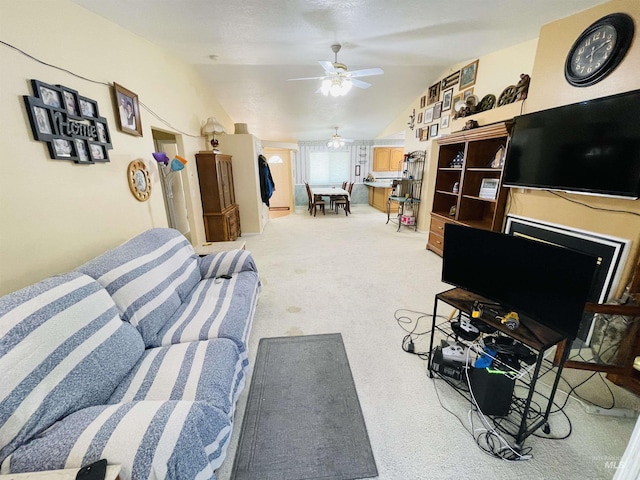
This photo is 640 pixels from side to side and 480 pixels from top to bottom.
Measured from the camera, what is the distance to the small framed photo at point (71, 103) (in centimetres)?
159

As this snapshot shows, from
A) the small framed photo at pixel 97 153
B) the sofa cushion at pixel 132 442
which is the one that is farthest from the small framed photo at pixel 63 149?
the sofa cushion at pixel 132 442

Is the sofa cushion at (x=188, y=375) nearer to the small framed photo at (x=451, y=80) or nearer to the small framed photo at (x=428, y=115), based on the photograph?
the small framed photo at (x=451, y=80)

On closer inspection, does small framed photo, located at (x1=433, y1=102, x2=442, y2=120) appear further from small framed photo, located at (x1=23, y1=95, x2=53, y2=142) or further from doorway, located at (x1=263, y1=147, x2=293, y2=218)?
small framed photo, located at (x1=23, y1=95, x2=53, y2=142)

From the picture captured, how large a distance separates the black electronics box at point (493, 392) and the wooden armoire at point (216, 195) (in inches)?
158

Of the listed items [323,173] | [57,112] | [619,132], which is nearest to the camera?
[57,112]

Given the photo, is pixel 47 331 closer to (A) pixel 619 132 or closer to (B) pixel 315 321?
(B) pixel 315 321

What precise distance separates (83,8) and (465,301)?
335 cm

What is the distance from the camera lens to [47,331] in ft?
3.18

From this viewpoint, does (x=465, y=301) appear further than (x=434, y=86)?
No

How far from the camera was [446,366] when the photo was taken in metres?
1.63

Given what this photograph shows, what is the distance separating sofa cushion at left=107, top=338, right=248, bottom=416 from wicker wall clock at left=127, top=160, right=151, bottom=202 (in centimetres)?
162

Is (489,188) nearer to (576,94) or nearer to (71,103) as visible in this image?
(576,94)

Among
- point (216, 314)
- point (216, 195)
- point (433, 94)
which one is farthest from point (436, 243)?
point (216, 195)

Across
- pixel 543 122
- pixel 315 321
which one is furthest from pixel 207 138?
pixel 543 122
